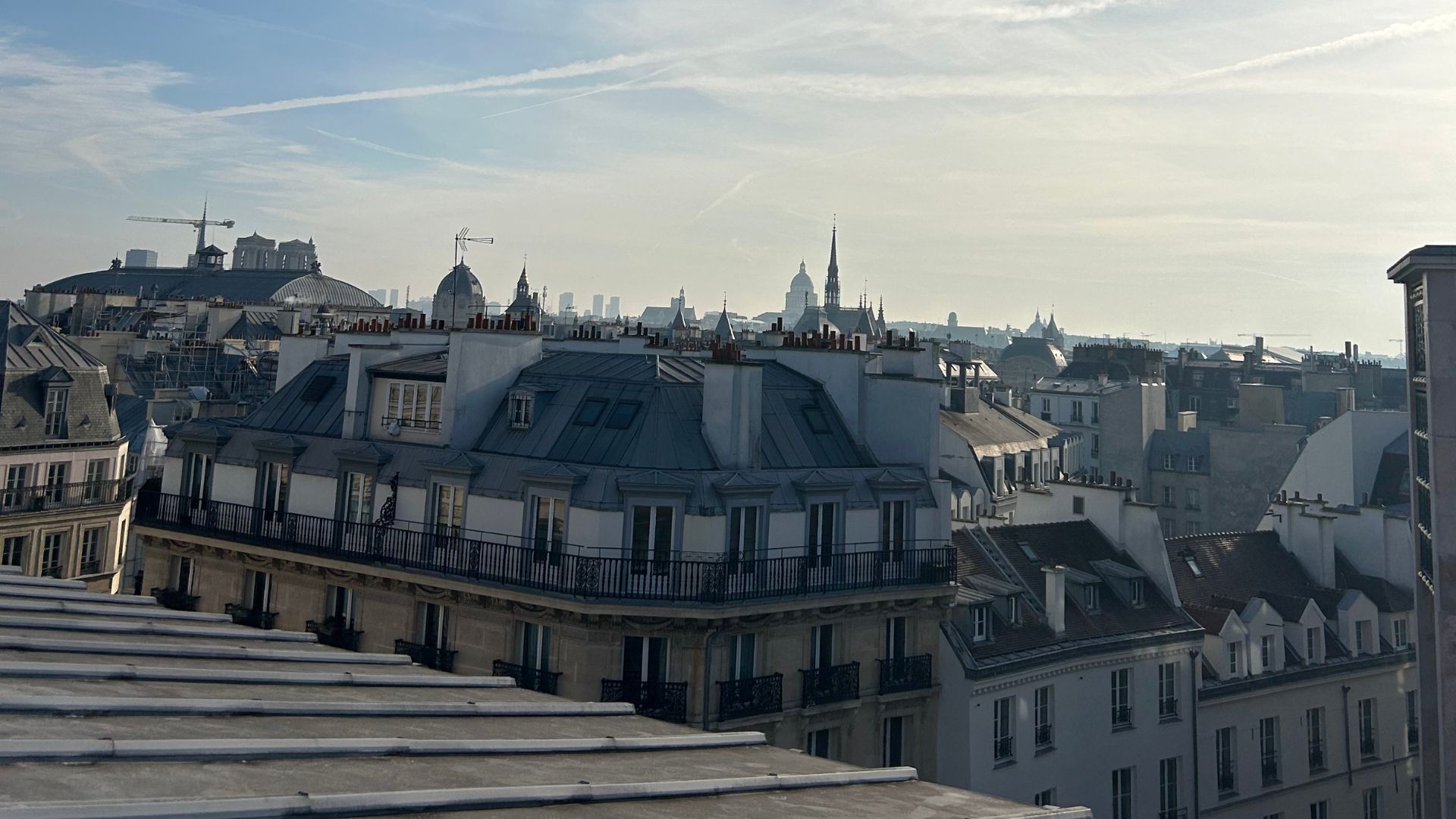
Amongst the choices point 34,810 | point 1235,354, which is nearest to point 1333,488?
point 34,810

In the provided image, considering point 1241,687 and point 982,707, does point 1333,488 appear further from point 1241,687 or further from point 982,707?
point 982,707

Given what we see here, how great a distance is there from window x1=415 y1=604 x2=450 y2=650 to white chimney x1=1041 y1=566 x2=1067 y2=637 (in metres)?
13.9

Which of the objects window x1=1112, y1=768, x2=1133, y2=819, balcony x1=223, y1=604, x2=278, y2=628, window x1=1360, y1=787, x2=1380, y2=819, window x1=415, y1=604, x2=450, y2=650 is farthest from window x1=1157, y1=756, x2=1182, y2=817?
balcony x1=223, y1=604, x2=278, y2=628

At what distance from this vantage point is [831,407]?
94.2 feet

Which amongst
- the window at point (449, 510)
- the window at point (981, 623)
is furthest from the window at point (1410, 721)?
Answer: the window at point (449, 510)

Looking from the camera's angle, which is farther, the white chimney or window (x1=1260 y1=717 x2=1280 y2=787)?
window (x1=1260 y1=717 x2=1280 y2=787)

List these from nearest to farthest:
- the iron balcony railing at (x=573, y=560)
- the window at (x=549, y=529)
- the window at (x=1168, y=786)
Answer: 1. the iron balcony railing at (x=573, y=560)
2. the window at (x=549, y=529)
3. the window at (x=1168, y=786)

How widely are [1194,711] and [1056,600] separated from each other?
16.8ft

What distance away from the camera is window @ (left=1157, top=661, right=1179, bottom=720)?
2973 centimetres

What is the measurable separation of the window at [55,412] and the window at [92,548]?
12.1 feet

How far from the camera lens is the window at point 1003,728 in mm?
26781

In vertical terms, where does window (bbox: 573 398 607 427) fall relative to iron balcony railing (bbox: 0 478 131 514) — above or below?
above

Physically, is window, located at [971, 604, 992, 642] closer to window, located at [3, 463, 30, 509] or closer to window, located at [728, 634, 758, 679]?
window, located at [728, 634, 758, 679]

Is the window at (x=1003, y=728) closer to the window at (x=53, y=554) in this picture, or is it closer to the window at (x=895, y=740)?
the window at (x=895, y=740)
